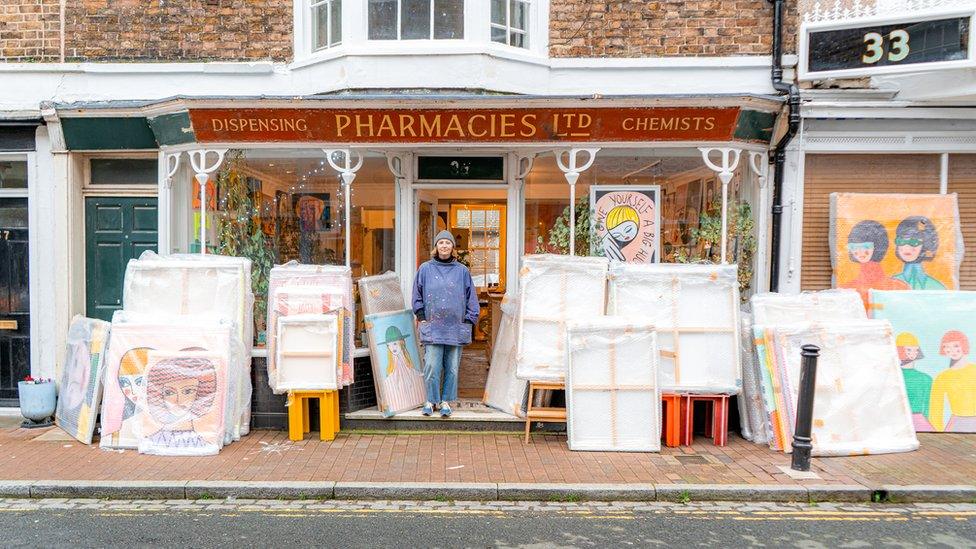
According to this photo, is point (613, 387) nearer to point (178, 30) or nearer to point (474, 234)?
point (474, 234)

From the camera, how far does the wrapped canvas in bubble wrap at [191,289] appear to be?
7246 millimetres

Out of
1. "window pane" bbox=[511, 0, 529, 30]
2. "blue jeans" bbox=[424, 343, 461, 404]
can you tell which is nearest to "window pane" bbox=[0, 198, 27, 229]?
"blue jeans" bbox=[424, 343, 461, 404]

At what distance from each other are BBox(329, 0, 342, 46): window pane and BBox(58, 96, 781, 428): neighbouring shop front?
1106 millimetres

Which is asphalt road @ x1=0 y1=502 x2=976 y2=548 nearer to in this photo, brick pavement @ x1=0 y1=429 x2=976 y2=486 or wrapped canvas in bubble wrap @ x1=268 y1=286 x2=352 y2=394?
brick pavement @ x1=0 y1=429 x2=976 y2=486

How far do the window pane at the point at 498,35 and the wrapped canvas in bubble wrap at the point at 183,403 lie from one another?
14.6 feet

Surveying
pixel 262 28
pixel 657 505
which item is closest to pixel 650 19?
pixel 262 28

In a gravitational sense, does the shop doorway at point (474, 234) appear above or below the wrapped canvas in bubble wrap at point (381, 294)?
above

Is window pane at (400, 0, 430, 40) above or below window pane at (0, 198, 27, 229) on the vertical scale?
above

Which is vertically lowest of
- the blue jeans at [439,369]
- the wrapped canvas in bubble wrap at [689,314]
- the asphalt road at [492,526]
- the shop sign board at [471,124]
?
the asphalt road at [492,526]

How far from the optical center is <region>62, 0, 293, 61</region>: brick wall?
8.03 m

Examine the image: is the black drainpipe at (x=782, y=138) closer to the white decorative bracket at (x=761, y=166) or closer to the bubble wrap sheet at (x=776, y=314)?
the white decorative bracket at (x=761, y=166)

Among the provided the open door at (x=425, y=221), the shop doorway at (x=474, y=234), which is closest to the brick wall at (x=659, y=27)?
the shop doorway at (x=474, y=234)

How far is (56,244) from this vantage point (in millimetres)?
8047

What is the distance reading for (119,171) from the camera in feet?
27.5
